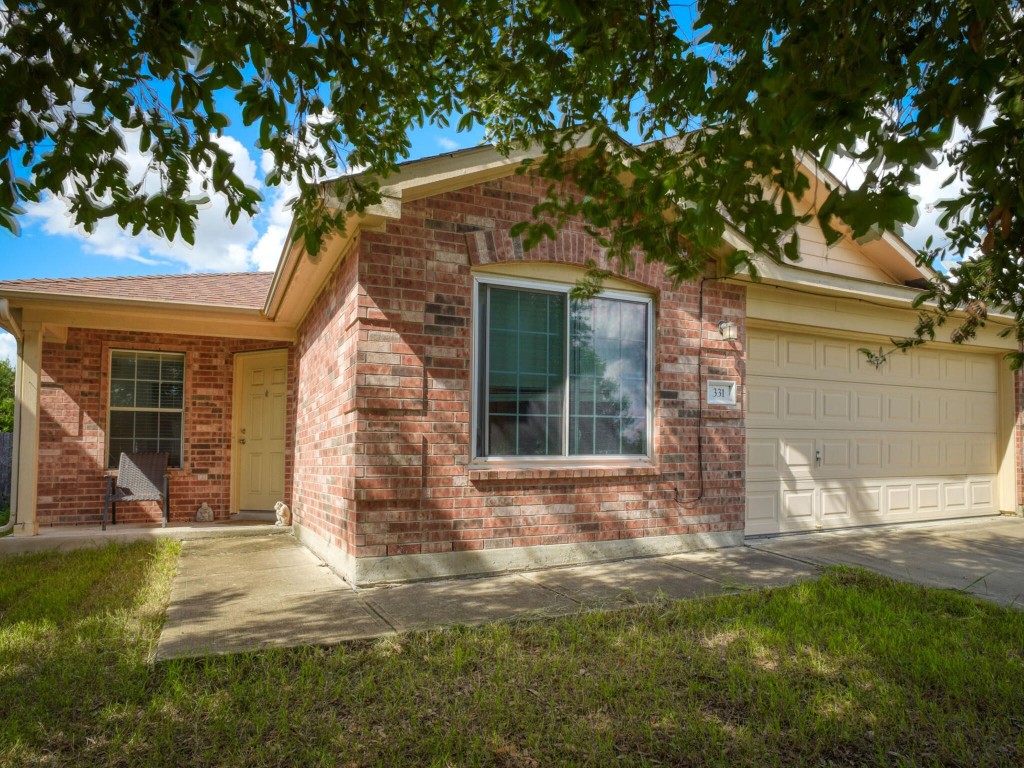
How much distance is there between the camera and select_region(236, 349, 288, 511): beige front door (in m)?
9.16

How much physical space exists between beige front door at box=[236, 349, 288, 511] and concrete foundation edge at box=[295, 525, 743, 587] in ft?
8.52

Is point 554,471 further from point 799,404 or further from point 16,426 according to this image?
point 16,426

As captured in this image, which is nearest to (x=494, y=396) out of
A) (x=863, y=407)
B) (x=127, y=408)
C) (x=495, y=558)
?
(x=495, y=558)

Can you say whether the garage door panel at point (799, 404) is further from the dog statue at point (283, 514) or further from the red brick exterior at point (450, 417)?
the dog statue at point (283, 514)

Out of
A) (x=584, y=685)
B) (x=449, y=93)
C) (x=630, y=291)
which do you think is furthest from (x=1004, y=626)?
(x=449, y=93)

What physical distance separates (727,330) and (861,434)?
285 centimetres

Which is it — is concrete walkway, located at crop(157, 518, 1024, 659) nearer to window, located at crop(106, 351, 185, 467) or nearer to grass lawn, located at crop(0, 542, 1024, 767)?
grass lawn, located at crop(0, 542, 1024, 767)

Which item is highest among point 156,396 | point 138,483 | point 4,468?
point 156,396

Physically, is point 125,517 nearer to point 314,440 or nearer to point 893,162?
point 314,440

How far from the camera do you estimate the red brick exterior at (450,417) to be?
5309 mm

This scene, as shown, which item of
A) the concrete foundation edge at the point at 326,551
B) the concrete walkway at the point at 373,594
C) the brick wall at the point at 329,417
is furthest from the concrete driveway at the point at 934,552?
the brick wall at the point at 329,417

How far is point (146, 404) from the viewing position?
8.97 m

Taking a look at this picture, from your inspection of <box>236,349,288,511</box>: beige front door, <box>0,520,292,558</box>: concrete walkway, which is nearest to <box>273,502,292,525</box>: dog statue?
<box>0,520,292,558</box>: concrete walkway

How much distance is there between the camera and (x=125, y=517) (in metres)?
8.72
